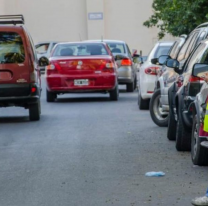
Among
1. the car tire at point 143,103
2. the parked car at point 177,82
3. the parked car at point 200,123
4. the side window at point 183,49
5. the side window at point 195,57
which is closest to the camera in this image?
the parked car at point 200,123

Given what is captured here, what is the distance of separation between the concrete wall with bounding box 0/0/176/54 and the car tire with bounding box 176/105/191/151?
38.3 m

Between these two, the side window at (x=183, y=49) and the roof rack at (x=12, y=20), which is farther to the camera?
the roof rack at (x=12, y=20)

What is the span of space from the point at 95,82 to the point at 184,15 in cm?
508

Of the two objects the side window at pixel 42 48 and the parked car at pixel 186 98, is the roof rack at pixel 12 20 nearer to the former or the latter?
the parked car at pixel 186 98

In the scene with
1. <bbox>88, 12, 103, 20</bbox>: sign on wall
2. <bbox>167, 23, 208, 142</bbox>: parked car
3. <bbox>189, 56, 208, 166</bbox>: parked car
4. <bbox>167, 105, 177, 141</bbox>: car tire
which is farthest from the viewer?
<bbox>88, 12, 103, 20</bbox>: sign on wall

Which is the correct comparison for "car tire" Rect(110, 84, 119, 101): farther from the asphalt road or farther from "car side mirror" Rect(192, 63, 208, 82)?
"car side mirror" Rect(192, 63, 208, 82)

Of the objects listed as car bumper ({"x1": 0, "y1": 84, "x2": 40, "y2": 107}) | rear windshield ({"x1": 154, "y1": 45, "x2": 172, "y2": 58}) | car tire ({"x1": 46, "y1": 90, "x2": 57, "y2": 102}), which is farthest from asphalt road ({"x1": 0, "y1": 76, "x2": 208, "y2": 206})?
car tire ({"x1": 46, "y1": 90, "x2": 57, "y2": 102})

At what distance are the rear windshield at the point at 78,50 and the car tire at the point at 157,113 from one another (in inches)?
294

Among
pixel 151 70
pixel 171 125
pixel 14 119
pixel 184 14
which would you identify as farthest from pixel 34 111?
pixel 184 14

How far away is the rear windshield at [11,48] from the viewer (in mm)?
16594

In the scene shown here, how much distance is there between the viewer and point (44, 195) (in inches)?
346

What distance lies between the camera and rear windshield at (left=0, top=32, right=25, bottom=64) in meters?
16.6

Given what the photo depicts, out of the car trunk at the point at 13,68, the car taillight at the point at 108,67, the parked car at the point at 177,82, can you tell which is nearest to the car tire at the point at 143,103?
the car taillight at the point at 108,67

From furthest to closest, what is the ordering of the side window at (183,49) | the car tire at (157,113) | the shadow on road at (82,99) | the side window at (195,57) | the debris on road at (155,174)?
the shadow on road at (82,99) < the car tire at (157,113) < the side window at (183,49) < the side window at (195,57) < the debris on road at (155,174)
